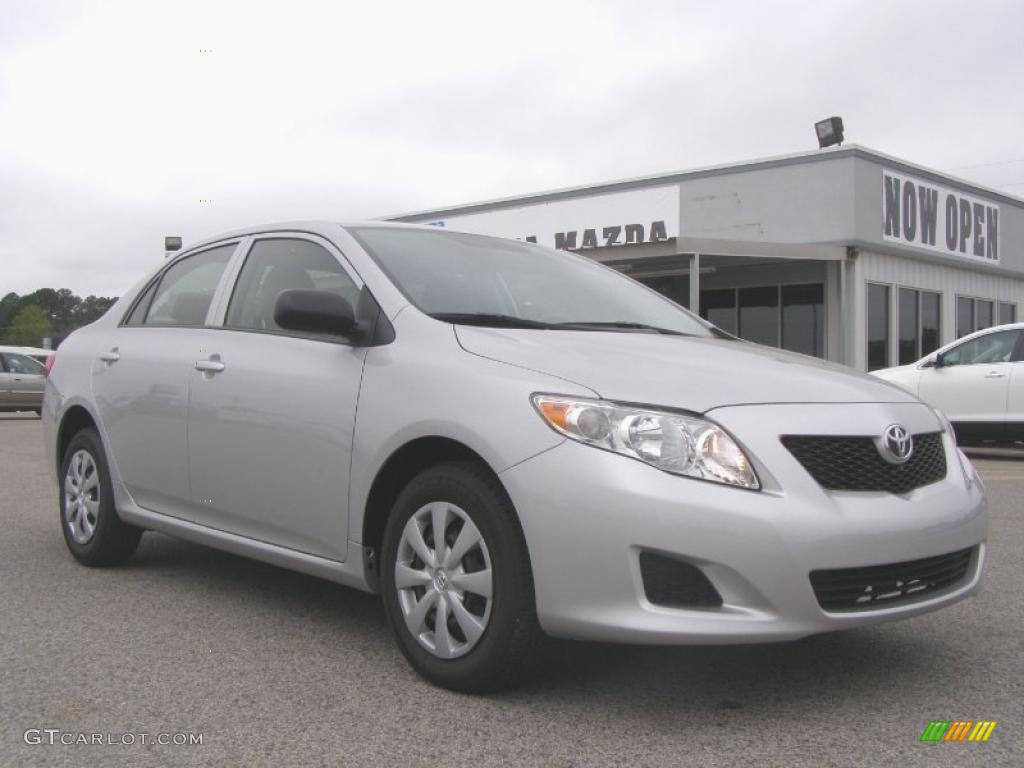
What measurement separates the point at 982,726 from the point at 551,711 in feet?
4.04

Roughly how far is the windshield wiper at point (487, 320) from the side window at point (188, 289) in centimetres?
153

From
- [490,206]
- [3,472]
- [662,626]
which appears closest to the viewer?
[662,626]

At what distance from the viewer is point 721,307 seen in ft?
72.2

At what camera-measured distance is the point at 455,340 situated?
3445 mm

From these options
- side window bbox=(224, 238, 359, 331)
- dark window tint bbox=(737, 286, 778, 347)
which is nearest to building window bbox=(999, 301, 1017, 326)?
dark window tint bbox=(737, 286, 778, 347)

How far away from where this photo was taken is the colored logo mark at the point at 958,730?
2879 mm

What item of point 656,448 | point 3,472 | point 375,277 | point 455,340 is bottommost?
point 3,472

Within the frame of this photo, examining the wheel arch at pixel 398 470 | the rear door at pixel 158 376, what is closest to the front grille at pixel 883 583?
the wheel arch at pixel 398 470

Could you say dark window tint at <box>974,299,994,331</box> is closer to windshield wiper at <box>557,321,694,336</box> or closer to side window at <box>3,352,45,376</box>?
side window at <box>3,352,45,376</box>

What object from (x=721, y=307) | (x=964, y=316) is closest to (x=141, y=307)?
(x=721, y=307)

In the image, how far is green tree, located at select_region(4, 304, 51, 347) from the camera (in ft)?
346

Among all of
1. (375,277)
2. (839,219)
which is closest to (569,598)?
(375,277)

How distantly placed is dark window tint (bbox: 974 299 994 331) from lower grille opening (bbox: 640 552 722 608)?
22794mm

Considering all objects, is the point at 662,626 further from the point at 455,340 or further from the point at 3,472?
the point at 3,472
